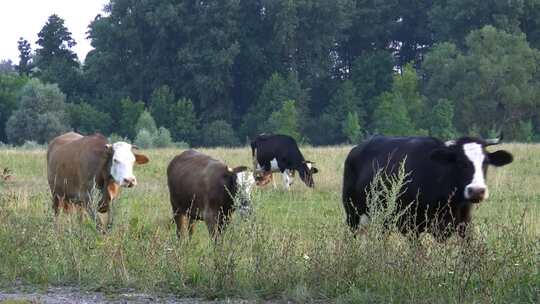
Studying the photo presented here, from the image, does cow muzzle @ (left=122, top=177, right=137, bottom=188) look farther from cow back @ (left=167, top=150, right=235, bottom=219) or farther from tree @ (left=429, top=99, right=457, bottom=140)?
tree @ (left=429, top=99, right=457, bottom=140)

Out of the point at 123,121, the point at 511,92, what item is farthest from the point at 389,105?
the point at 123,121

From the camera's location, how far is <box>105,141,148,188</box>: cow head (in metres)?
13.5

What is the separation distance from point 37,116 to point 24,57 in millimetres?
32142

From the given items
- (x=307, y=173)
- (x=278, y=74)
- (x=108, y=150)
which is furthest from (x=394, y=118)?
(x=108, y=150)

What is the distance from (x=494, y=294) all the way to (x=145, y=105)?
67563mm

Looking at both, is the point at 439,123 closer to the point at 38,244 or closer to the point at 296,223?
the point at 296,223

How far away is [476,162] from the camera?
34.3 feet

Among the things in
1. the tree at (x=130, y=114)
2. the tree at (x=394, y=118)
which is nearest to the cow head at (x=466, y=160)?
the tree at (x=394, y=118)

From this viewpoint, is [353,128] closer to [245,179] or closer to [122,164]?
[122,164]

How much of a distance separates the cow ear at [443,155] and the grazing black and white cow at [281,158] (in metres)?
13.6

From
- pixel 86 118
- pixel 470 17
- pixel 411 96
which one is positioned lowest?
pixel 86 118

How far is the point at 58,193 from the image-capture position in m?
14.5

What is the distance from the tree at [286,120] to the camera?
61.2 meters

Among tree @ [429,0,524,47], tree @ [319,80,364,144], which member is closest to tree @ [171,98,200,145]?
tree @ [319,80,364,144]
